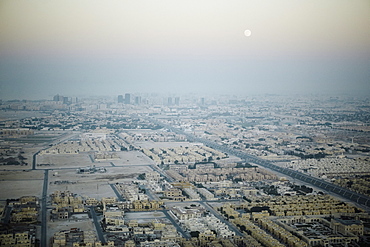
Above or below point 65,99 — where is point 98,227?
below

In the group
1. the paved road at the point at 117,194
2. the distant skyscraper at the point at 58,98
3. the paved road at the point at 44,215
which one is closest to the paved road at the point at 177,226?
the paved road at the point at 117,194

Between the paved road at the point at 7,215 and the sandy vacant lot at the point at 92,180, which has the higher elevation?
the sandy vacant lot at the point at 92,180

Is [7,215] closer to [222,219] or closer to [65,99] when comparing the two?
[222,219]

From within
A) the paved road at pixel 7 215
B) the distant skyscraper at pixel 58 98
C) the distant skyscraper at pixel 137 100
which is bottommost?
the paved road at pixel 7 215

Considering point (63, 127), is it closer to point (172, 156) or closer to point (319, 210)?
point (172, 156)

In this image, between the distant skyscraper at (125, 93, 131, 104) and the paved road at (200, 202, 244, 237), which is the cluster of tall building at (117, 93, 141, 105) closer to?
the distant skyscraper at (125, 93, 131, 104)

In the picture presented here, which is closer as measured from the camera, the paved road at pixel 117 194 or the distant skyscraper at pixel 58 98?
the paved road at pixel 117 194

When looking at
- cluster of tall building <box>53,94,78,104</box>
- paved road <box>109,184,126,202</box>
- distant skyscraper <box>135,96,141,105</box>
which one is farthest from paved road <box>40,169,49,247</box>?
distant skyscraper <box>135,96,141,105</box>

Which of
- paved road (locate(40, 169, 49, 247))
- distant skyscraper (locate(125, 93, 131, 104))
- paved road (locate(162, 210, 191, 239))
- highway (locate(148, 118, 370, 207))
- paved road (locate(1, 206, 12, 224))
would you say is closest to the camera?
paved road (locate(40, 169, 49, 247))

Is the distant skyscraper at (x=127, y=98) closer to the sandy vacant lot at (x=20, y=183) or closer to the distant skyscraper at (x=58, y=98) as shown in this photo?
the distant skyscraper at (x=58, y=98)

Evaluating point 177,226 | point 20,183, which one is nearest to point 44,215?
point 177,226

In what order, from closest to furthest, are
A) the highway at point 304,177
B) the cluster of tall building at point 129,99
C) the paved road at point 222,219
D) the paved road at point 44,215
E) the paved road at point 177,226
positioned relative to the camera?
the paved road at point 44,215, the paved road at point 177,226, the paved road at point 222,219, the highway at point 304,177, the cluster of tall building at point 129,99

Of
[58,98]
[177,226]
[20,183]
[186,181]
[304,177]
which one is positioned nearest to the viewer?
[177,226]
